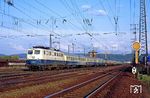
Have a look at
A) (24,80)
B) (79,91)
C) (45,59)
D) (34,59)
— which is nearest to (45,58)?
(45,59)

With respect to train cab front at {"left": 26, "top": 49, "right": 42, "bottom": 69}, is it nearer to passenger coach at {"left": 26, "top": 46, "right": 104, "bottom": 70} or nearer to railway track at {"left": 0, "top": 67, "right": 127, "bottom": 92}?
passenger coach at {"left": 26, "top": 46, "right": 104, "bottom": 70}

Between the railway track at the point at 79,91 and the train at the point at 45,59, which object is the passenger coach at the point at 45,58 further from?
the railway track at the point at 79,91

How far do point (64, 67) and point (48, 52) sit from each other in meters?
15.1

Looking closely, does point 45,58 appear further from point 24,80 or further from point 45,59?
point 24,80

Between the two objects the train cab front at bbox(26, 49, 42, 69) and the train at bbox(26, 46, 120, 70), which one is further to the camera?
the train at bbox(26, 46, 120, 70)

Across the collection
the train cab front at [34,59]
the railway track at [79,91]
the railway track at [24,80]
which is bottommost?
the railway track at [79,91]

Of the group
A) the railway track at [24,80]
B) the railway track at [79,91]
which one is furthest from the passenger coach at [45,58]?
the railway track at [79,91]

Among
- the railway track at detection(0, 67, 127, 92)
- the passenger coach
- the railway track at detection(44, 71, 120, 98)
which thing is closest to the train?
the passenger coach

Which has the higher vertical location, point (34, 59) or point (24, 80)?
point (34, 59)

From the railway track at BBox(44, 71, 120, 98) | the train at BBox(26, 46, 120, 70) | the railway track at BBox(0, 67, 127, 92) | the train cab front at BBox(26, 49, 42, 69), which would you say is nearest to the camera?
the railway track at BBox(44, 71, 120, 98)

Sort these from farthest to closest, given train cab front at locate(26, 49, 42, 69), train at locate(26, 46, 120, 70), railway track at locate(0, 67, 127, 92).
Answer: train at locate(26, 46, 120, 70), train cab front at locate(26, 49, 42, 69), railway track at locate(0, 67, 127, 92)

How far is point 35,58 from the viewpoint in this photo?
51219 millimetres

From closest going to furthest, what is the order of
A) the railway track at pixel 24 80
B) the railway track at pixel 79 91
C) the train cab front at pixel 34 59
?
the railway track at pixel 79 91 → the railway track at pixel 24 80 → the train cab front at pixel 34 59

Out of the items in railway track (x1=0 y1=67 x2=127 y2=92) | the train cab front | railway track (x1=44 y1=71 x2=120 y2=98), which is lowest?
railway track (x1=44 y1=71 x2=120 y2=98)
